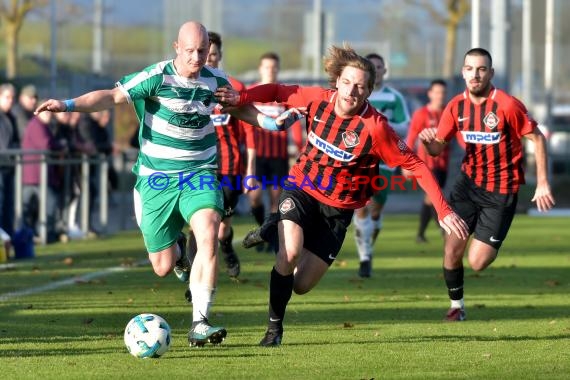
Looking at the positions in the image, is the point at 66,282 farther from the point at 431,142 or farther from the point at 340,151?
the point at 340,151

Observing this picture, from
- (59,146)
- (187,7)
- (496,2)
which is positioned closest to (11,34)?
(187,7)

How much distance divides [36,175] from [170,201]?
29.3 feet

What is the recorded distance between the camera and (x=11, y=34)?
3931cm

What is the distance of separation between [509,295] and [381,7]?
4139 centimetres

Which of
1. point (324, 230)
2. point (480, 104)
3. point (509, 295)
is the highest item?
point (480, 104)

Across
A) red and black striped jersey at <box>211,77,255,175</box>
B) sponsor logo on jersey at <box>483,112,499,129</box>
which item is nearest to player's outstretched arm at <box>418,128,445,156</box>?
sponsor logo on jersey at <box>483,112,499,129</box>

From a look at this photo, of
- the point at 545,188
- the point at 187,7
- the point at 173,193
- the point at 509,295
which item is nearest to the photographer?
the point at 173,193

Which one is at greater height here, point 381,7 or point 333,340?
point 381,7

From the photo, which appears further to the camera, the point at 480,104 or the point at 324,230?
the point at 480,104

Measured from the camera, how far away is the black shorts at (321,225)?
372 inches

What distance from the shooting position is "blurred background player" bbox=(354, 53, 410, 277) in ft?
46.4

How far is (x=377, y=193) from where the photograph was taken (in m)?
14.6

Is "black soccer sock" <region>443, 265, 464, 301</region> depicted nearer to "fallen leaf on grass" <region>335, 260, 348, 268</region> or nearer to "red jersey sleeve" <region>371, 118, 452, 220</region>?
"red jersey sleeve" <region>371, 118, 452, 220</region>

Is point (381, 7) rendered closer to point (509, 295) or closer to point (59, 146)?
point (59, 146)
